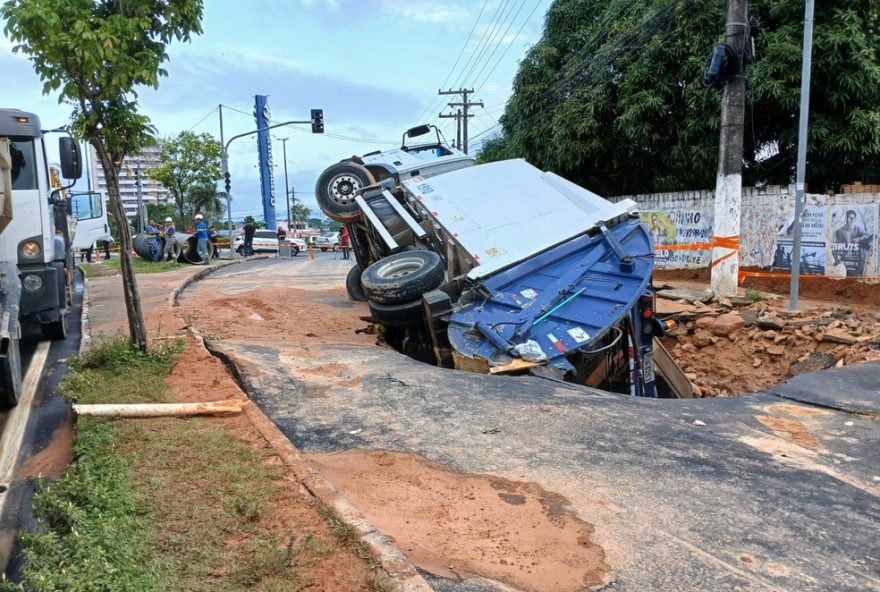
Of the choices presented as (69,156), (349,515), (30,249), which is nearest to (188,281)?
(69,156)

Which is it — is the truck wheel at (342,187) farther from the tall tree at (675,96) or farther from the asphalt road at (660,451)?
the tall tree at (675,96)

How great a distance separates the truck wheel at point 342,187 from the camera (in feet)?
35.4

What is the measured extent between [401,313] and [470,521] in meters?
4.41

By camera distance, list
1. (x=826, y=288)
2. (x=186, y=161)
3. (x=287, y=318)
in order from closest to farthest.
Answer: (x=287, y=318), (x=826, y=288), (x=186, y=161)

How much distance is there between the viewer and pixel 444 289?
8102 millimetres

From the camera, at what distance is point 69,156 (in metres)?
7.96

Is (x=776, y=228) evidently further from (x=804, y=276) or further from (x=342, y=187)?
(x=342, y=187)

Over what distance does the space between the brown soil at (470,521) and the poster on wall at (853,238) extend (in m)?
10.8

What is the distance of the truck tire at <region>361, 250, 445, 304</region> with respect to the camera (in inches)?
303

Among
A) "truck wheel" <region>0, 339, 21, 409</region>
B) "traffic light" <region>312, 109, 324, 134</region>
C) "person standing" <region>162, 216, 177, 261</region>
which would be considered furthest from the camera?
"traffic light" <region>312, 109, 324, 134</region>

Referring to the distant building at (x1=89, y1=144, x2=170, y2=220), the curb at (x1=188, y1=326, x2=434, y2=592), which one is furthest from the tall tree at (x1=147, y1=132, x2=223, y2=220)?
the curb at (x1=188, y1=326, x2=434, y2=592)

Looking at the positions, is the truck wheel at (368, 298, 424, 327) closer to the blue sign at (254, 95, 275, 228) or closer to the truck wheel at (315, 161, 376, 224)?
the truck wheel at (315, 161, 376, 224)

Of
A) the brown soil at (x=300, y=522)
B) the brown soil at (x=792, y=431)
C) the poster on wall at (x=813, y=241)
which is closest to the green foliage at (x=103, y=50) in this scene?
the brown soil at (x=300, y=522)

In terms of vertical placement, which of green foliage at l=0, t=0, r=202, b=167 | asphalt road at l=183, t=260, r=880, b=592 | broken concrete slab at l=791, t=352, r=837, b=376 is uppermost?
green foliage at l=0, t=0, r=202, b=167
